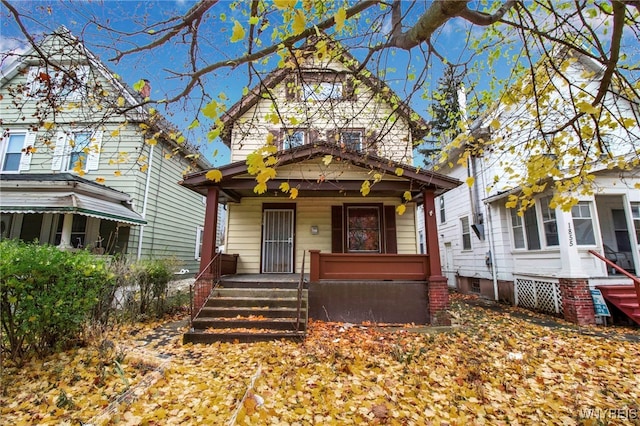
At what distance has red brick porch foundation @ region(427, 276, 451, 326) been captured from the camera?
7.13m

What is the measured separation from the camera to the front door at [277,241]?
956 centimetres

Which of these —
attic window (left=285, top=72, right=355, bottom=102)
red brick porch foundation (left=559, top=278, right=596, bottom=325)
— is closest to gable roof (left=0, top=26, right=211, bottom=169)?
attic window (left=285, top=72, right=355, bottom=102)

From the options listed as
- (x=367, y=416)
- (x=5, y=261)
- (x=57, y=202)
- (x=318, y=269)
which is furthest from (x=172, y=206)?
(x=367, y=416)

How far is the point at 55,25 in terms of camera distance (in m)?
3.40

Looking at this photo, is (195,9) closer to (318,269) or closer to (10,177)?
(318,269)

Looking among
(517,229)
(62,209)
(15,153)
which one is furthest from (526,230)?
(15,153)

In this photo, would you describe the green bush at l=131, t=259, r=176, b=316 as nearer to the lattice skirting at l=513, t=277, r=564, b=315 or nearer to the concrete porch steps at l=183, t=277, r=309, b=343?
the concrete porch steps at l=183, t=277, r=309, b=343

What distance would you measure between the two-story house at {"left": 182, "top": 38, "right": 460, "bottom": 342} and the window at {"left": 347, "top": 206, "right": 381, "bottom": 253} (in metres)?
0.03

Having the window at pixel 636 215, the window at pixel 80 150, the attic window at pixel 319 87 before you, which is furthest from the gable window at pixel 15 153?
the window at pixel 636 215

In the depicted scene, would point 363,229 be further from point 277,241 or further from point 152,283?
point 152,283

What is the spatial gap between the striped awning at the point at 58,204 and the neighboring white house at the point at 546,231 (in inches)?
387

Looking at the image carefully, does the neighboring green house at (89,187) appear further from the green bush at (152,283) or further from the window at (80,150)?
the green bush at (152,283)

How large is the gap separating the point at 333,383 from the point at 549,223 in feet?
28.3

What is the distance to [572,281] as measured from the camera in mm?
7719
